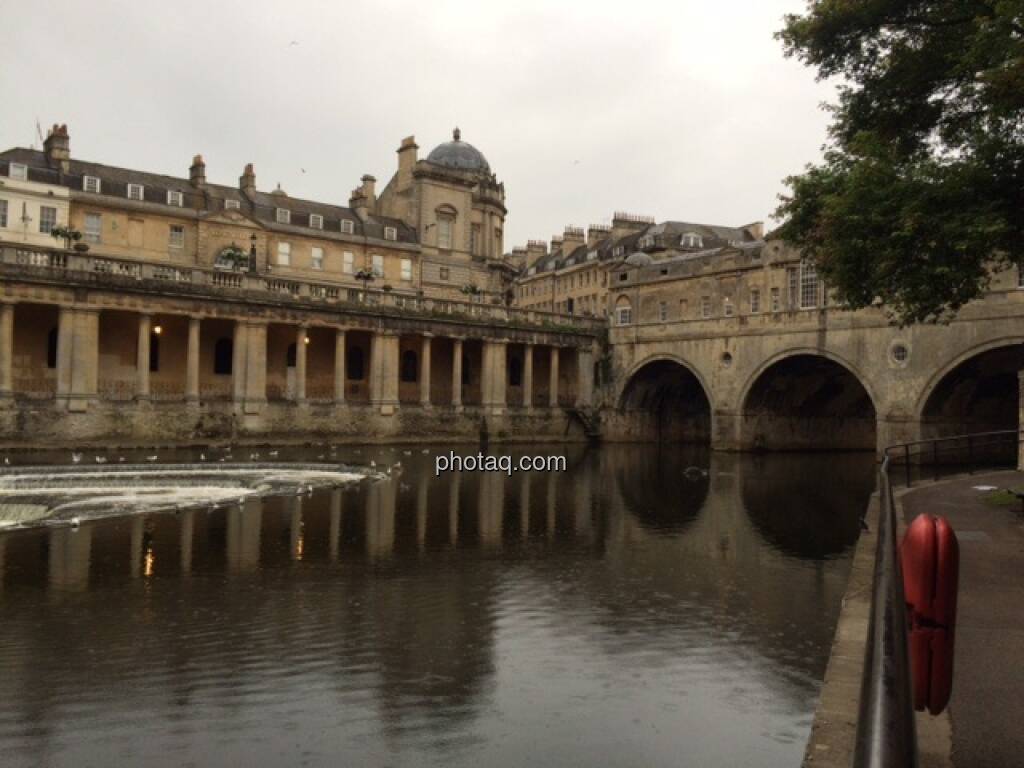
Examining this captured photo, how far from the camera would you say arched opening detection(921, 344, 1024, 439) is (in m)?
32.2

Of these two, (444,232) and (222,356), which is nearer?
(222,356)

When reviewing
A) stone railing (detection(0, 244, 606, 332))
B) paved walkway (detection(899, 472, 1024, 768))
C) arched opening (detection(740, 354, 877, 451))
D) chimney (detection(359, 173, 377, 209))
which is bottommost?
paved walkway (detection(899, 472, 1024, 768))

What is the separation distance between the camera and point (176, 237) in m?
47.7

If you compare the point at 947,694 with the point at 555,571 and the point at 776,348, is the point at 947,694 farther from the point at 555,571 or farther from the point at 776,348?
the point at 776,348

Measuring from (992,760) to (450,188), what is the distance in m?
57.1

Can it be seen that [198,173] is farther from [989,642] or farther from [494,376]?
[989,642]

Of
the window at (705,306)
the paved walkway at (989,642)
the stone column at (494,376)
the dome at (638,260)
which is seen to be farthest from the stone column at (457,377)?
the paved walkway at (989,642)

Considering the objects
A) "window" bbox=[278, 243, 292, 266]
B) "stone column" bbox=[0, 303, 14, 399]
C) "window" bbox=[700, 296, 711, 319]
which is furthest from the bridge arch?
"window" bbox=[278, 243, 292, 266]

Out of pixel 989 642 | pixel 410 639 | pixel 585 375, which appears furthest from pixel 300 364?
pixel 989 642

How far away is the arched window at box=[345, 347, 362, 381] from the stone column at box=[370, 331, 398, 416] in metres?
3.89

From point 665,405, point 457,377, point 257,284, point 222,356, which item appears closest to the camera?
point 257,284

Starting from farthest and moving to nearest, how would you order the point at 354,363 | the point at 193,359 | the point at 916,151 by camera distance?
the point at 354,363, the point at 193,359, the point at 916,151

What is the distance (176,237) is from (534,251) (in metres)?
55.1

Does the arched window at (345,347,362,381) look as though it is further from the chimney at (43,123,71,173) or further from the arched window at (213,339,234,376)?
the chimney at (43,123,71,173)
